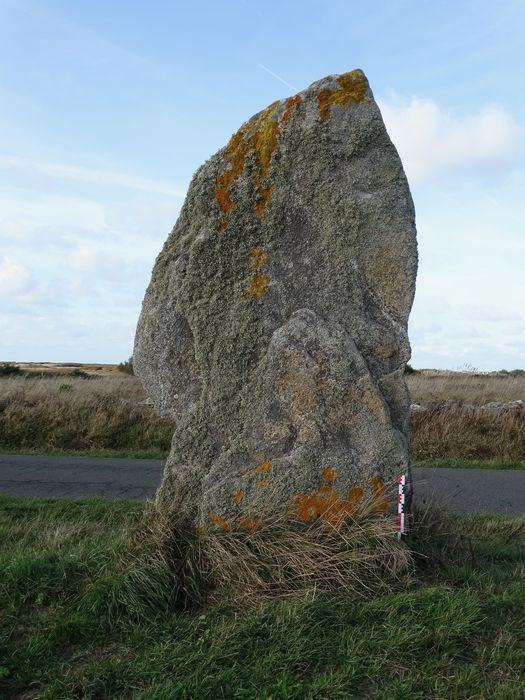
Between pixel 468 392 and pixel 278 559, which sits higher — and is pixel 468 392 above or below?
above

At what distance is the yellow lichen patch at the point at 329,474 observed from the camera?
5020 mm

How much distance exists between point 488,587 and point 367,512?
90 centimetres

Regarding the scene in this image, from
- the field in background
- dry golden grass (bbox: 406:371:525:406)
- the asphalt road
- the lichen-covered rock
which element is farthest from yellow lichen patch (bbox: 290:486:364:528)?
dry golden grass (bbox: 406:371:525:406)

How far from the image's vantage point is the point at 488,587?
15.6 ft

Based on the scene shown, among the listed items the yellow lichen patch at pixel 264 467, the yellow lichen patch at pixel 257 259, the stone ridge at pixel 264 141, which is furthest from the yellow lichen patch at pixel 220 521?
the stone ridge at pixel 264 141

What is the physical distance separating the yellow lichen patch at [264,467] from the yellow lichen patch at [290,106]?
8.24 ft

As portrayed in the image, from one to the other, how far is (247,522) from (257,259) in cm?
188

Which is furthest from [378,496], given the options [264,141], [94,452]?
[94,452]

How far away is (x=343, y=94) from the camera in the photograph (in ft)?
17.9

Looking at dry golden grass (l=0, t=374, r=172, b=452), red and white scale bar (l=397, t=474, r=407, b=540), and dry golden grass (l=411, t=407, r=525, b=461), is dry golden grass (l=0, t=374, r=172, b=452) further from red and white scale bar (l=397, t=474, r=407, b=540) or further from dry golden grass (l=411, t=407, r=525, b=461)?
red and white scale bar (l=397, t=474, r=407, b=540)

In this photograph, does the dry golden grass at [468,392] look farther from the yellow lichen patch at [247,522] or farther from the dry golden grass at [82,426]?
the yellow lichen patch at [247,522]

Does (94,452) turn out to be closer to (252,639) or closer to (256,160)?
(256,160)

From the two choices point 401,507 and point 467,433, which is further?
point 467,433

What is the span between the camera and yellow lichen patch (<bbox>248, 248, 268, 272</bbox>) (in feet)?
17.7
